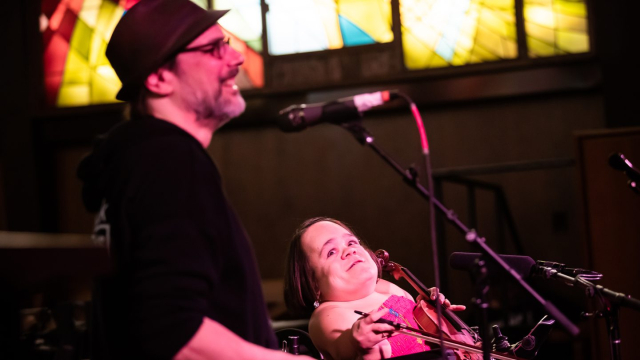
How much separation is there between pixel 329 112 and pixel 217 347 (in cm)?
71

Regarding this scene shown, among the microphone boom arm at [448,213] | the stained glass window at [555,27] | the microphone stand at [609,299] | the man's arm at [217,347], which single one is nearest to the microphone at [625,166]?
the microphone stand at [609,299]

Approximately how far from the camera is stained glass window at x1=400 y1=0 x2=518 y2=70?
675 cm

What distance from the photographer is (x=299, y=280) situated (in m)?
2.62

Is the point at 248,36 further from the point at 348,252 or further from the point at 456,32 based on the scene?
the point at 348,252

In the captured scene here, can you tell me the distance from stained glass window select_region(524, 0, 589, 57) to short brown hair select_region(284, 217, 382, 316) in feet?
15.2

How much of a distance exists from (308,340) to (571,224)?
4471 millimetres

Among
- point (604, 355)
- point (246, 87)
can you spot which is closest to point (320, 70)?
point (246, 87)

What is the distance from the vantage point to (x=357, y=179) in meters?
7.06

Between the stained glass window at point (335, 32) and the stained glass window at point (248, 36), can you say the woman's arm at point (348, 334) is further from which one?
the stained glass window at point (248, 36)

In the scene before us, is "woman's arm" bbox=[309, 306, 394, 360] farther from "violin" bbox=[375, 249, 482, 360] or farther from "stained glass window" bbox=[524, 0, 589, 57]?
"stained glass window" bbox=[524, 0, 589, 57]

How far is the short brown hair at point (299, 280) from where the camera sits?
8.55 feet

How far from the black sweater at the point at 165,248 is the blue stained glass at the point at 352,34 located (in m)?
5.69

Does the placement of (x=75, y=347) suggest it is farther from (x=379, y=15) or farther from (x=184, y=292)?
(x=379, y=15)

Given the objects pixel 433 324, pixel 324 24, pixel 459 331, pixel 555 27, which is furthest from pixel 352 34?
pixel 433 324
